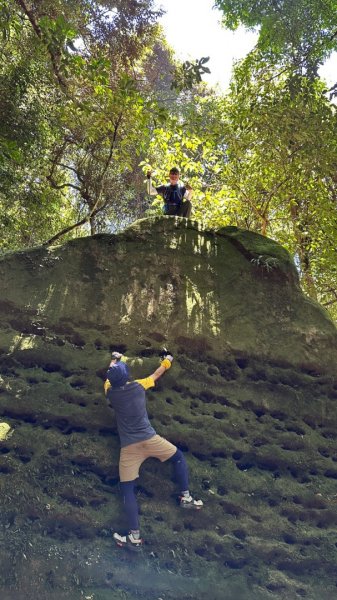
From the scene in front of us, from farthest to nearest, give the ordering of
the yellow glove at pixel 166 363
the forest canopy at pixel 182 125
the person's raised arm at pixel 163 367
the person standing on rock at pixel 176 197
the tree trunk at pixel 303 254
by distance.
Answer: the tree trunk at pixel 303 254 < the forest canopy at pixel 182 125 < the person standing on rock at pixel 176 197 < the yellow glove at pixel 166 363 < the person's raised arm at pixel 163 367

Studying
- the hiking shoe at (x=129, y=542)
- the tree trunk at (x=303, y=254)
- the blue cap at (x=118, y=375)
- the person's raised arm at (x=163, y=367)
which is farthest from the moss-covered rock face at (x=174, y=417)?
the tree trunk at (x=303, y=254)

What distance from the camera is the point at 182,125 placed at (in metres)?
10.1

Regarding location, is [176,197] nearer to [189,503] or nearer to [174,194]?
[174,194]

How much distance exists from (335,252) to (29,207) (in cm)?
828

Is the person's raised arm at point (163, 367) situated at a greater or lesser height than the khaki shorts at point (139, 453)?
greater

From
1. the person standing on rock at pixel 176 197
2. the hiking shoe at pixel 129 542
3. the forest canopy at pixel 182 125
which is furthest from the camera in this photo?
the forest canopy at pixel 182 125

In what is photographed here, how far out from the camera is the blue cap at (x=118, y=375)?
6047mm

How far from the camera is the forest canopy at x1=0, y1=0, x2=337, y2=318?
10836 mm

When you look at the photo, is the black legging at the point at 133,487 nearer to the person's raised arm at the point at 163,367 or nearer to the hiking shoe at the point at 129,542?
the hiking shoe at the point at 129,542

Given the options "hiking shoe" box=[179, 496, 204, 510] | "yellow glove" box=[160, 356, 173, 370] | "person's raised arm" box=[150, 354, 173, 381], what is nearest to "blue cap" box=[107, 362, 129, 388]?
"person's raised arm" box=[150, 354, 173, 381]

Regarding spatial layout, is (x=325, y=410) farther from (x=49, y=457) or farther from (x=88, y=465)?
(x=49, y=457)

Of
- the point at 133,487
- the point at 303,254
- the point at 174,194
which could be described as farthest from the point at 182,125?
the point at 133,487

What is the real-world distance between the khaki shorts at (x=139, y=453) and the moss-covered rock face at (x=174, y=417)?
30cm

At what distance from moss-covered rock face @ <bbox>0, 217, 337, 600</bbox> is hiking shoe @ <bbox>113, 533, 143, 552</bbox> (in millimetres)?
112
